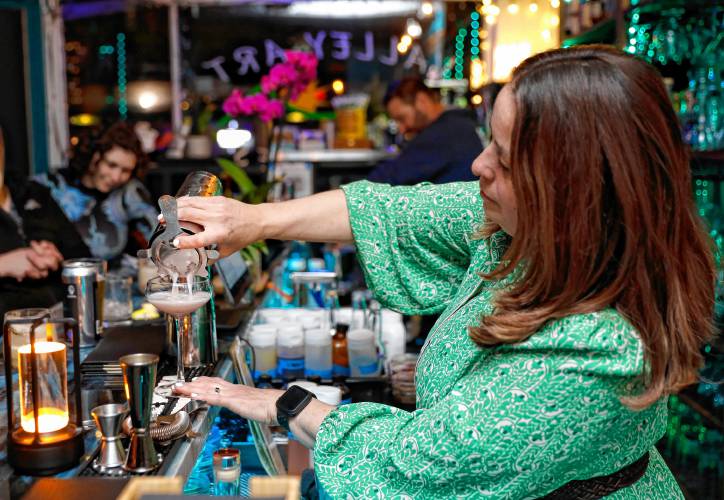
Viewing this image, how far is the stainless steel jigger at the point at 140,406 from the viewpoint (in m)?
1.57

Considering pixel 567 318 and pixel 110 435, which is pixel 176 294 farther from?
pixel 567 318

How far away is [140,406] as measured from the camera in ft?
5.22

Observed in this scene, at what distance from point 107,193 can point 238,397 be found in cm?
380

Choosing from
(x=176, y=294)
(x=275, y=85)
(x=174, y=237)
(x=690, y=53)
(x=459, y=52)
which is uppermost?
(x=459, y=52)

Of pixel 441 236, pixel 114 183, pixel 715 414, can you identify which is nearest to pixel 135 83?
pixel 114 183

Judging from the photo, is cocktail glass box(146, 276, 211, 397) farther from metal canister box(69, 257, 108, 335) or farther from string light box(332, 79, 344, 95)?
string light box(332, 79, 344, 95)

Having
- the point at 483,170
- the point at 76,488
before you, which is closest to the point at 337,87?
the point at 483,170

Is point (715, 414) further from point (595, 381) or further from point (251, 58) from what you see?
point (251, 58)

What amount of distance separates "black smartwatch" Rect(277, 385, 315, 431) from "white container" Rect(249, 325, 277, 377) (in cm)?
120

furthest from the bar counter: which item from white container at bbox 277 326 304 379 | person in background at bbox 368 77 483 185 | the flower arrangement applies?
person in background at bbox 368 77 483 185

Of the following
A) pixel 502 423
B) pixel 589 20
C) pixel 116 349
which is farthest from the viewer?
pixel 589 20

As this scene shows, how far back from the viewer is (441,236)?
197 centimetres

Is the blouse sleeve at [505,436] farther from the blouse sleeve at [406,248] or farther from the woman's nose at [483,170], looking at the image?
the blouse sleeve at [406,248]

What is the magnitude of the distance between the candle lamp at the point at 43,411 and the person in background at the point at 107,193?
133 inches
